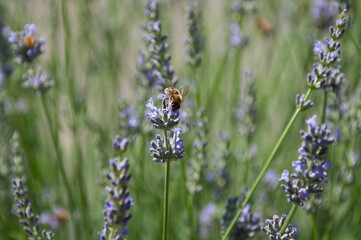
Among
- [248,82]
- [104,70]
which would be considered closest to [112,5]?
[104,70]

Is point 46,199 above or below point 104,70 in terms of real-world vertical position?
below

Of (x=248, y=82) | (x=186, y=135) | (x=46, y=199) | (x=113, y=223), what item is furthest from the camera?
(x=186, y=135)

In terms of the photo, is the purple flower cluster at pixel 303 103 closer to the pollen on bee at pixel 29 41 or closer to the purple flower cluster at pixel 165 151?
the purple flower cluster at pixel 165 151

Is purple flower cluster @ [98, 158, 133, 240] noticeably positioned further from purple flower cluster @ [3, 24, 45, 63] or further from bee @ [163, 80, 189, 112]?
purple flower cluster @ [3, 24, 45, 63]

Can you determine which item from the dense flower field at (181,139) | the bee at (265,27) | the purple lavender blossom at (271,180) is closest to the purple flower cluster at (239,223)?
the dense flower field at (181,139)

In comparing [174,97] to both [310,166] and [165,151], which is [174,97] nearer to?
[165,151]

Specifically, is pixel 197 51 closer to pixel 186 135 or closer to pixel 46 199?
pixel 186 135
